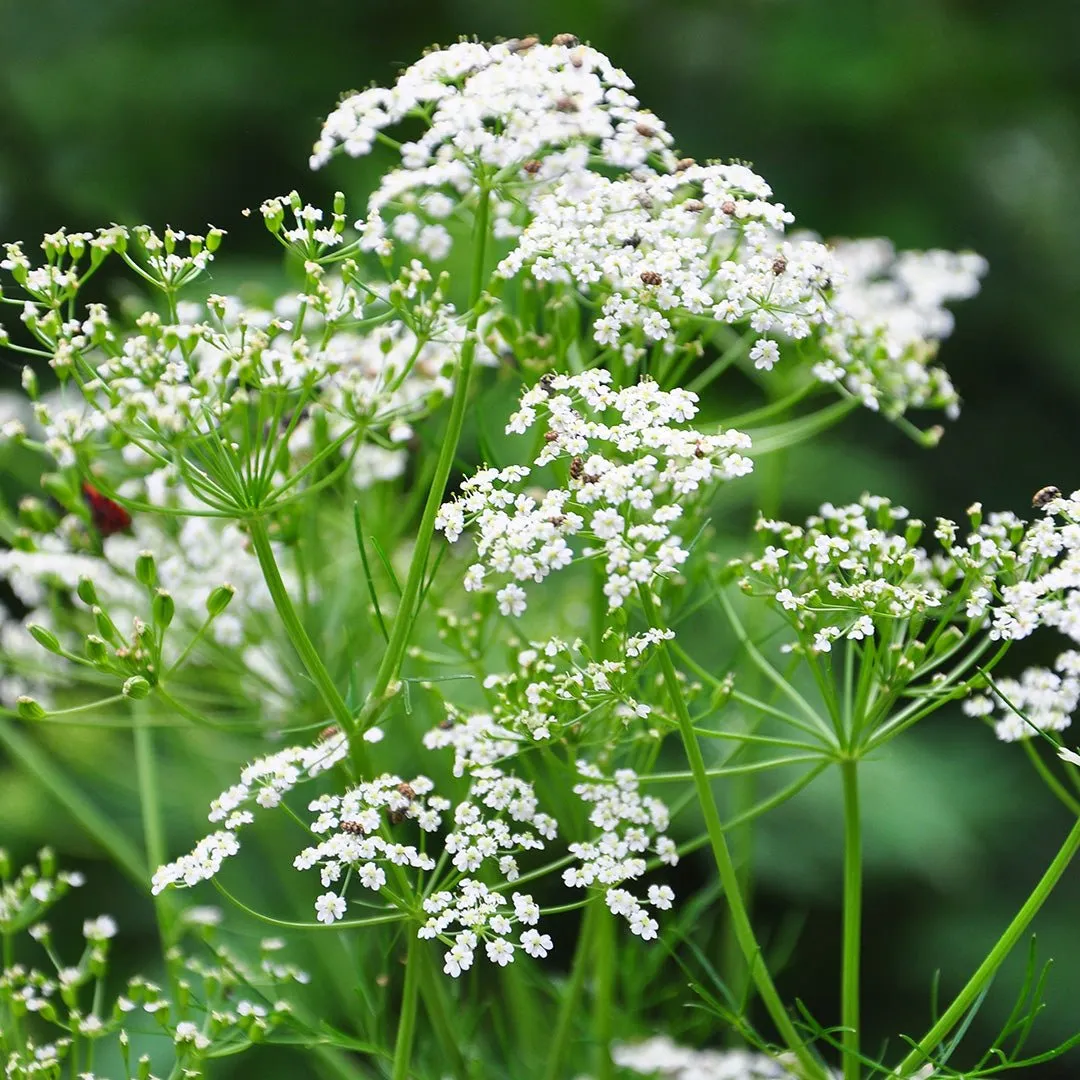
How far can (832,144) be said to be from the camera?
3268 millimetres

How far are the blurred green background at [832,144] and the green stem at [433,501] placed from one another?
6.24 ft

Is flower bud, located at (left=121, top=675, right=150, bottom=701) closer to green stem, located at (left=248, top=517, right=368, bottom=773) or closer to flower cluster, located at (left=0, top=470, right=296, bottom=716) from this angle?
green stem, located at (left=248, top=517, right=368, bottom=773)

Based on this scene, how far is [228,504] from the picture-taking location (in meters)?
0.90

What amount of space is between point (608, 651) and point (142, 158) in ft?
8.14

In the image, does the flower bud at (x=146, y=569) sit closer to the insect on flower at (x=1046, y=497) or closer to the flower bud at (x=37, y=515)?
the flower bud at (x=37, y=515)

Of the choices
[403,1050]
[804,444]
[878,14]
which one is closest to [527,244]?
[403,1050]

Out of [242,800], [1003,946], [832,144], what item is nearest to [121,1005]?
[242,800]

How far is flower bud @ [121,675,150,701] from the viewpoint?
2.77 feet

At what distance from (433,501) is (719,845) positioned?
29cm

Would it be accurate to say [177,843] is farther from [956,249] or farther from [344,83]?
[956,249]

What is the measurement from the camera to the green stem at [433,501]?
0.86 m

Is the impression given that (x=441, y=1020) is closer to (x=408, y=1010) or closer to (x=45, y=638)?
(x=408, y=1010)

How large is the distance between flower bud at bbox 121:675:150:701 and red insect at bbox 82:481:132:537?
392mm

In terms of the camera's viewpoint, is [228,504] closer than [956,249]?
Yes
